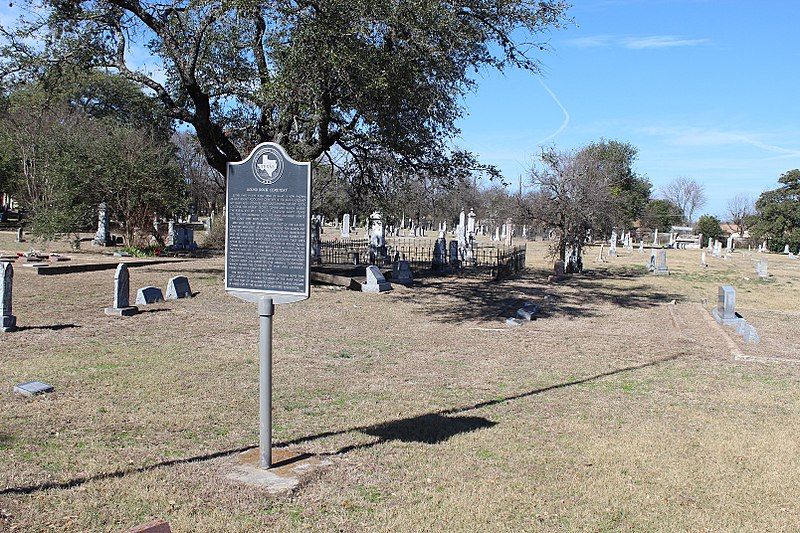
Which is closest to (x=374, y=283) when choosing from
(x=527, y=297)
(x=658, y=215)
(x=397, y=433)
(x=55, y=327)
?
(x=527, y=297)

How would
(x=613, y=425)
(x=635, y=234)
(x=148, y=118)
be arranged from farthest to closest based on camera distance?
(x=635, y=234), (x=148, y=118), (x=613, y=425)

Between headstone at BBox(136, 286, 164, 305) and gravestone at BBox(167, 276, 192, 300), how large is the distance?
2.03 feet

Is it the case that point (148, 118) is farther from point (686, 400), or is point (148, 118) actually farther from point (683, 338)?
point (686, 400)

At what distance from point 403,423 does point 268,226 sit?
2668 mm

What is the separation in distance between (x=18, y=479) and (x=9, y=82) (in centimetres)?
1490

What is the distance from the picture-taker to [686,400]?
8297 millimetres

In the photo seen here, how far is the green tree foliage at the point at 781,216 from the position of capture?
62.9m

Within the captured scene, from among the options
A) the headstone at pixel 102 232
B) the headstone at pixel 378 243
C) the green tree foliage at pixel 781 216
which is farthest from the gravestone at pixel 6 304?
the green tree foliage at pixel 781 216

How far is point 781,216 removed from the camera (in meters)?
63.5

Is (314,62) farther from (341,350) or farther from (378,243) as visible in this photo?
(378,243)

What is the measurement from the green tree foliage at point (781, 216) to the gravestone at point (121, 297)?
207 ft

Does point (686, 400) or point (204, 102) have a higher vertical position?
point (204, 102)

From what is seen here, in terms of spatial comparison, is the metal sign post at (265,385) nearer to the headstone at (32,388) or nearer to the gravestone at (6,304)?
the headstone at (32,388)

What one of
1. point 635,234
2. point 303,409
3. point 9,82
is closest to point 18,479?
point 303,409
